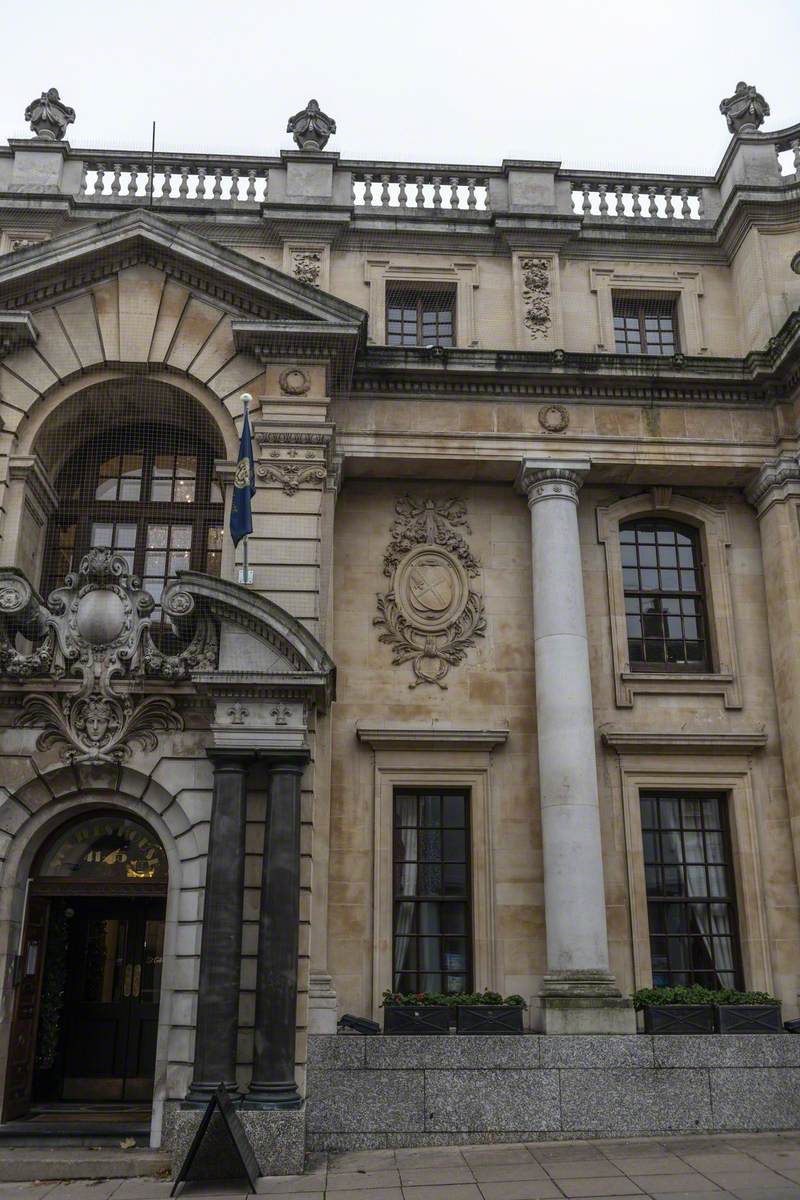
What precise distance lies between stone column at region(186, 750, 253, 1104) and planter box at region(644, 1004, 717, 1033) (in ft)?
19.6

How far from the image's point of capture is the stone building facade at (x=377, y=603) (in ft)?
45.9

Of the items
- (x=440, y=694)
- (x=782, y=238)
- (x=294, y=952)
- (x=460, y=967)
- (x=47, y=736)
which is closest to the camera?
(x=294, y=952)

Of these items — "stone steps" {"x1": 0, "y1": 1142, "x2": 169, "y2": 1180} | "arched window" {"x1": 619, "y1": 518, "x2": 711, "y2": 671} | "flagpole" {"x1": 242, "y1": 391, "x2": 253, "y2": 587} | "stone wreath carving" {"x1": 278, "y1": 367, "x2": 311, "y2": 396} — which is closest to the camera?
"stone steps" {"x1": 0, "y1": 1142, "x2": 169, "y2": 1180}

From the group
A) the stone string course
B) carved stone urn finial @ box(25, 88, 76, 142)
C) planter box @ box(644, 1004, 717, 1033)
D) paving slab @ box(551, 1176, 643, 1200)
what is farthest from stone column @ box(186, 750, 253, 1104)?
carved stone urn finial @ box(25, 88, 76, 142)

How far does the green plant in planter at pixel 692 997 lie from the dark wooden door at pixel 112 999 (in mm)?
7191

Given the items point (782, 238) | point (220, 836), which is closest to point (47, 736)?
point (220, 836)

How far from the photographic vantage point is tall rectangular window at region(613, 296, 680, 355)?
65.1ft

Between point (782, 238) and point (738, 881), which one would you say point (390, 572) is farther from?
point (782, 238)

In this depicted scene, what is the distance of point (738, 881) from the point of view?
16.7m

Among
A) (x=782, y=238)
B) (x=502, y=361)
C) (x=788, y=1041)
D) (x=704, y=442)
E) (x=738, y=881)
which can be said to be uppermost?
(x=782, y=238)

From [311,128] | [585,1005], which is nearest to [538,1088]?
[585,1005]

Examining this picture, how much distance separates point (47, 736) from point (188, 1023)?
4266 millimetres

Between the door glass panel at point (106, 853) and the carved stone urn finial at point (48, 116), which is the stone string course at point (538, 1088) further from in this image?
the carved stone urn finial at point (48, 116)

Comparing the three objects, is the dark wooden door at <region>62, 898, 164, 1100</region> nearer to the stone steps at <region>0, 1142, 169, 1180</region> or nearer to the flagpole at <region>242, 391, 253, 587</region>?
the stone steps at <region>0, 1142, 169, 1180</region>
